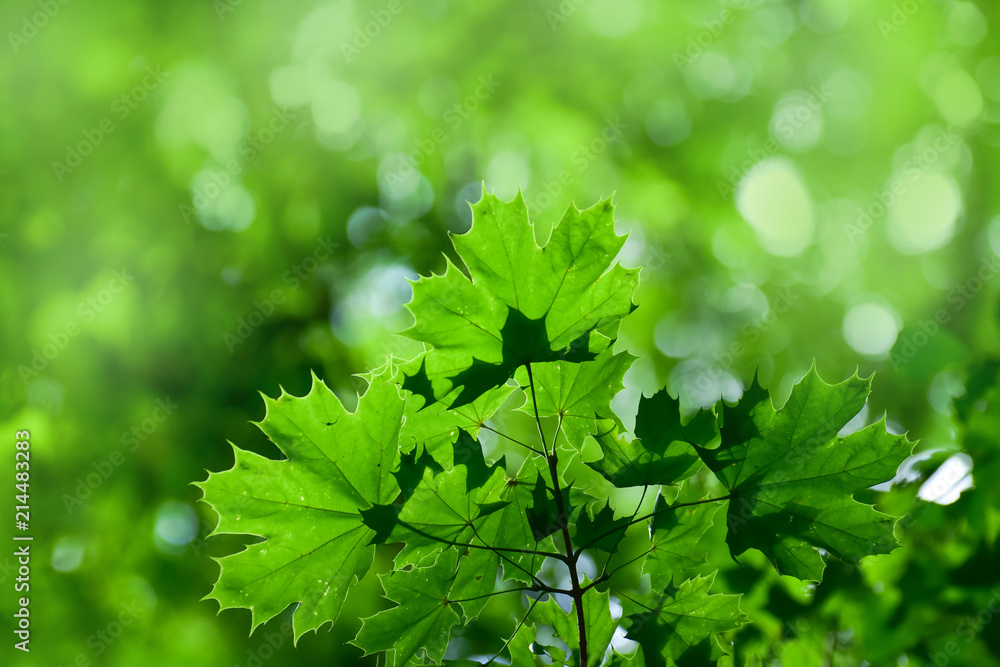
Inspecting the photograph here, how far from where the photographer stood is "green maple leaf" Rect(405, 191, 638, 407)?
1.04m

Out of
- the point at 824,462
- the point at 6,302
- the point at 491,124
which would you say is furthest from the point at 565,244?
the point at 491,124

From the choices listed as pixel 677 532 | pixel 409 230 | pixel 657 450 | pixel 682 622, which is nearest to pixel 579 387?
pixel 657 450

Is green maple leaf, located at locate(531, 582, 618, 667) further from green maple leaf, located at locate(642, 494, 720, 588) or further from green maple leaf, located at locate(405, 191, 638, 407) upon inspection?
green maple leaf, located at locate(405, 191, 638, 407)

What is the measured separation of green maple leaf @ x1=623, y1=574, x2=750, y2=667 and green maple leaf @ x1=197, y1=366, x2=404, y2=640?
458 millimetres

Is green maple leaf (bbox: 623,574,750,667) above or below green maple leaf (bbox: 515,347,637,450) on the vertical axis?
below

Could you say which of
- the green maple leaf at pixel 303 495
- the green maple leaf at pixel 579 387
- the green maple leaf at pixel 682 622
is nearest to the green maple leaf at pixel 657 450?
the green maple leaf at pixel 579 387

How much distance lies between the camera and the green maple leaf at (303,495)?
1.05m

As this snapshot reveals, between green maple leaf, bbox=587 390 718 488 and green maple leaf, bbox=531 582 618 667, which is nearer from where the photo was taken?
green maple leaf, bbox=587 390 718 488

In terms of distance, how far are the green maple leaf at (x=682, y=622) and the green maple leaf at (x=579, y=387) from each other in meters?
0.29

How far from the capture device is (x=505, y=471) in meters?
1.06

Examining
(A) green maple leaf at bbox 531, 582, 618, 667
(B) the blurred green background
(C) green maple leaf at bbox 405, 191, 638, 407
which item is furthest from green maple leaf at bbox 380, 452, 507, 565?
(B) the blurred green background

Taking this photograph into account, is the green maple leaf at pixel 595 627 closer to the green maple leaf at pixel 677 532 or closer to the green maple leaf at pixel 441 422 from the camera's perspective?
the green maple leaf at pixel 677 532

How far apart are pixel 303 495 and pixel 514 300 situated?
17.8 inches

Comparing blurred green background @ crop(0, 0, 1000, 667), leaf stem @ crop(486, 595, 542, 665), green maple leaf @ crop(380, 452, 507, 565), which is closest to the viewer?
green maple leaf @ crop(380, 452, 507, 565)
